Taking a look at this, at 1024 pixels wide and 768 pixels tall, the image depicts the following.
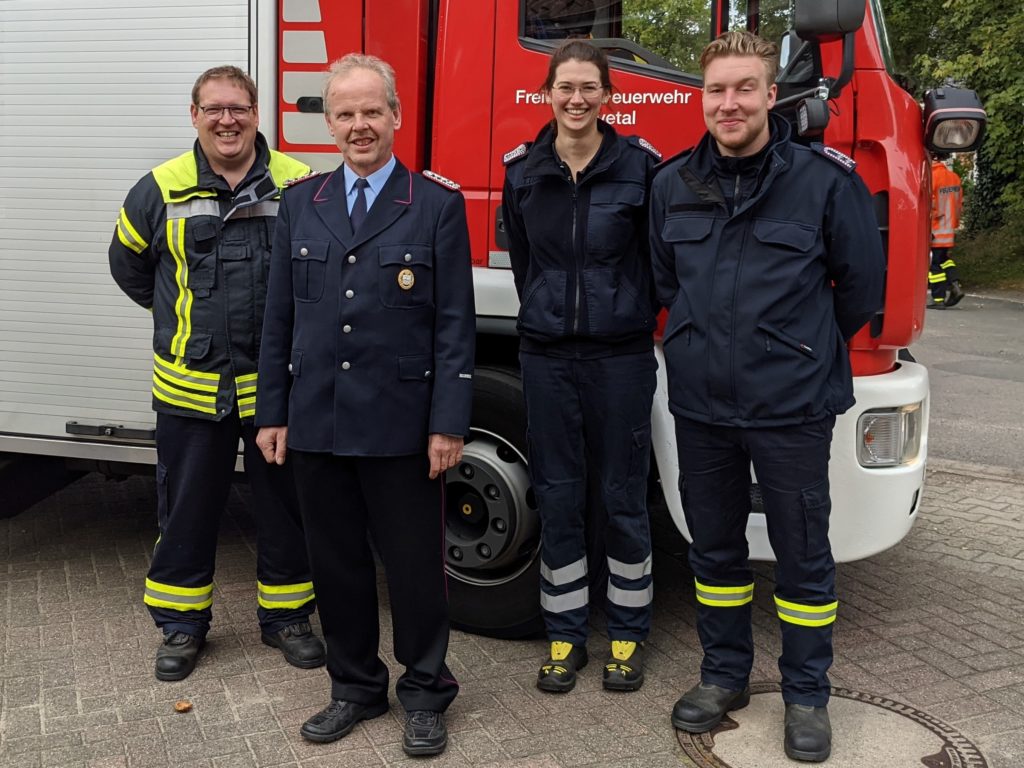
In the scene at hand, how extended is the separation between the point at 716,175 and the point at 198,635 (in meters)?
2.33

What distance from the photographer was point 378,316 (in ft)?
10.3

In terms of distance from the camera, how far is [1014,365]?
10.2m

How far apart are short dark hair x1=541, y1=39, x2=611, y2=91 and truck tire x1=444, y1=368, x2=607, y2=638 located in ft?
3.52

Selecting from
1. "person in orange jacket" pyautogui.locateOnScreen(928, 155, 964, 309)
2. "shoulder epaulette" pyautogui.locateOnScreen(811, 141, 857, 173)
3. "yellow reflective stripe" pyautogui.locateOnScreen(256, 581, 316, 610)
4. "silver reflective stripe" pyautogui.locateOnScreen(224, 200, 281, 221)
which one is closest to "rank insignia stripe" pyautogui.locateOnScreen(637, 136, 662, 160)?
"shoulder epaulette" pyautogui.locateOnScreen(811, 141, 857, 173)

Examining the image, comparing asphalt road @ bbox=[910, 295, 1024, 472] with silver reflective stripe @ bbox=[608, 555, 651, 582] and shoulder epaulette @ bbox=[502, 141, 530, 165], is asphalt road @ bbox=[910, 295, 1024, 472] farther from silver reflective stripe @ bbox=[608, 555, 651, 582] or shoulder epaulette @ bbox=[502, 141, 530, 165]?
shoulder epaulette @ bbox=[502, 141, 530, 165]

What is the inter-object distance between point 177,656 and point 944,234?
34.4 ft

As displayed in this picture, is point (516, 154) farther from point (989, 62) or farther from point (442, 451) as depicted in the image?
point (989, 62)

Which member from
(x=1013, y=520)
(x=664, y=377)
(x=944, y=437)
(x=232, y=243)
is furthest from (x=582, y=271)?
(x=944, y=437)

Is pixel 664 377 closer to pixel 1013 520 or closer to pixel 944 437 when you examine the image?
pixel 1013 520

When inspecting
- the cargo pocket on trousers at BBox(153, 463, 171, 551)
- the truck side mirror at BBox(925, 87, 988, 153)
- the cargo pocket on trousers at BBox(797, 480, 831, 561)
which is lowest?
the cargo pocket on trousers at BBox(153, 463, 171, 551)

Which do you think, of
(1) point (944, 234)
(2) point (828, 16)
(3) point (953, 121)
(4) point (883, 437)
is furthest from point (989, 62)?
(2) point (828, 16)

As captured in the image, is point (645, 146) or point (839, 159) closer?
point (839, 159)

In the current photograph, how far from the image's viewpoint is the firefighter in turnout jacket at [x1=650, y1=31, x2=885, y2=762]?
309 cm

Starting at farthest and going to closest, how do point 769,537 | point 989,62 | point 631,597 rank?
point 989,62
point 631,597
point 769,537
